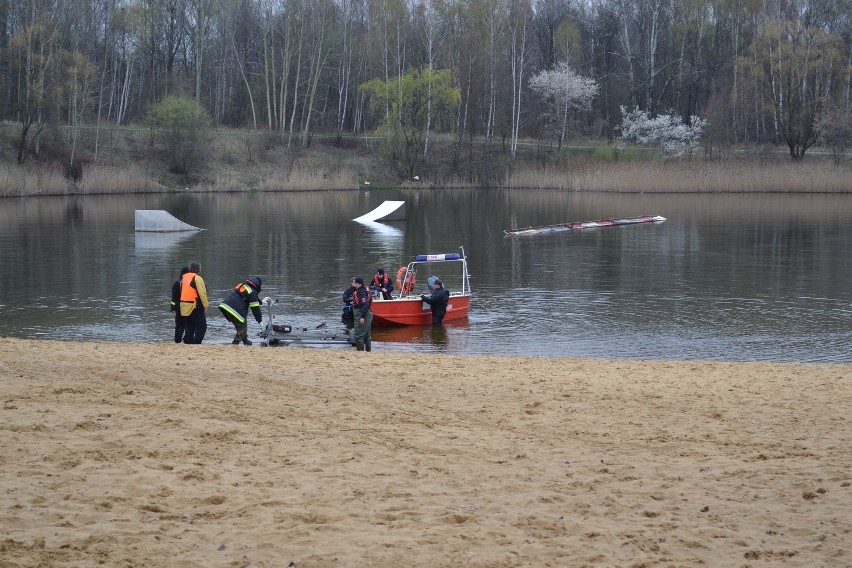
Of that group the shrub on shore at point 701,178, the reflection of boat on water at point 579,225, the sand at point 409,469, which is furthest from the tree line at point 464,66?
the sand at point 409,469

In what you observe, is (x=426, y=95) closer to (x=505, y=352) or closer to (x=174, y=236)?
(x=174, y=236)

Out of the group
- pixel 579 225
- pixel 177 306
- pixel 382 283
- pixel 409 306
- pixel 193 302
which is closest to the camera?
pixel 193 302

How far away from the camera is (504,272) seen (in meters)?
34.2

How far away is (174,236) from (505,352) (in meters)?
26.5

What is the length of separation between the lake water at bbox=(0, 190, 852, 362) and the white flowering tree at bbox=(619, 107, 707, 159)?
99.7ft

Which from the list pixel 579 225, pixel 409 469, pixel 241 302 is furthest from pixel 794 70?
pixel 409 469

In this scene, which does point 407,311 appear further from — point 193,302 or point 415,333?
point 193,302

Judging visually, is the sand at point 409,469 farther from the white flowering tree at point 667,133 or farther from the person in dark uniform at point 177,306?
the white flowering tree at point 667,133

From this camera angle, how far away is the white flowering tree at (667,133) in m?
91.9

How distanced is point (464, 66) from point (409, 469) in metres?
86.5

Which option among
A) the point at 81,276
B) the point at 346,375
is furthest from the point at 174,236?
the point at 346,375

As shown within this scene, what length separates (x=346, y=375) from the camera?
14141 millimetres

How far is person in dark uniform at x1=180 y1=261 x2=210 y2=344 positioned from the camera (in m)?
18.6

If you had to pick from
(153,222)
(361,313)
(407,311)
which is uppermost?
(153,222)
